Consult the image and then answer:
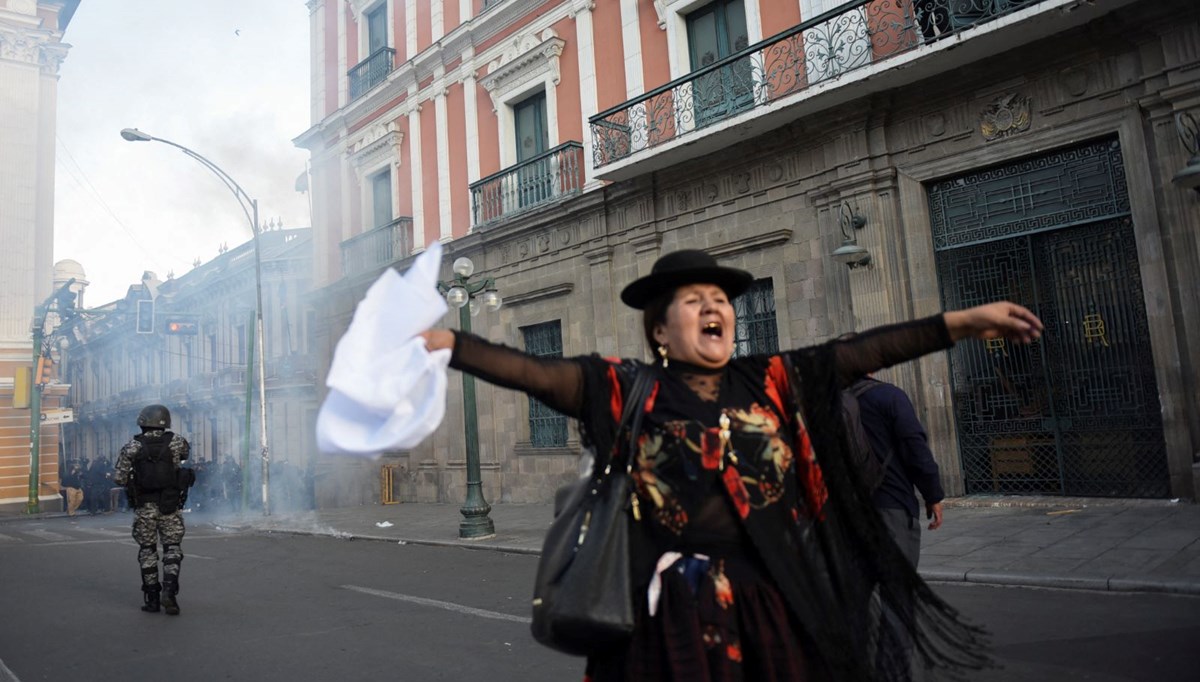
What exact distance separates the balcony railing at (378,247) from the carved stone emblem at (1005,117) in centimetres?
1197

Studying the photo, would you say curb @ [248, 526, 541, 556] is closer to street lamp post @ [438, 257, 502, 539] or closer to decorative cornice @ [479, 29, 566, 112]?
street lamp post @ [438, 257, 502, 539]

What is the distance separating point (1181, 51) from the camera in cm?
847

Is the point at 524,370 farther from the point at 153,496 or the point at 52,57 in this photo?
the point at 52,57

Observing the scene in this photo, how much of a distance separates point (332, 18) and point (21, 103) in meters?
14.4

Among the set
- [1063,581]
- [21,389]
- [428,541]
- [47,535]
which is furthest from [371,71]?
[1063,581]

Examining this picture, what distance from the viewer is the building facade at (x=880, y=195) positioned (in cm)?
884

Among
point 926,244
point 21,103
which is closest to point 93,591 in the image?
point 926,244

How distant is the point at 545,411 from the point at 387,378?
13515 millimetres

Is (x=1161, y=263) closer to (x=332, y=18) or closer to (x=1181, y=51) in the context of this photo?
(x=1181, y=51)

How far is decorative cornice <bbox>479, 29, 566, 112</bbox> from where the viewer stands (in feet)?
49.8

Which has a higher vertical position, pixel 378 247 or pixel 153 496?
pixel 378 247

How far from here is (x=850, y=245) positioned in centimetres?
1031

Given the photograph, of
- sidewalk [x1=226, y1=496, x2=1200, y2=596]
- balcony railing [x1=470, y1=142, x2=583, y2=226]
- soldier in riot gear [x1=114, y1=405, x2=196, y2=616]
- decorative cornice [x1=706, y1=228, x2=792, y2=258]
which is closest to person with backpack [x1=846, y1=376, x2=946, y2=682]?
sidewalk [x1=226, y1=496, x2=1200, y2=596]

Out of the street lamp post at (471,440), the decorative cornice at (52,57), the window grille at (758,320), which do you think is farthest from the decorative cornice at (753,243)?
the decorative cornice at (52,57)
